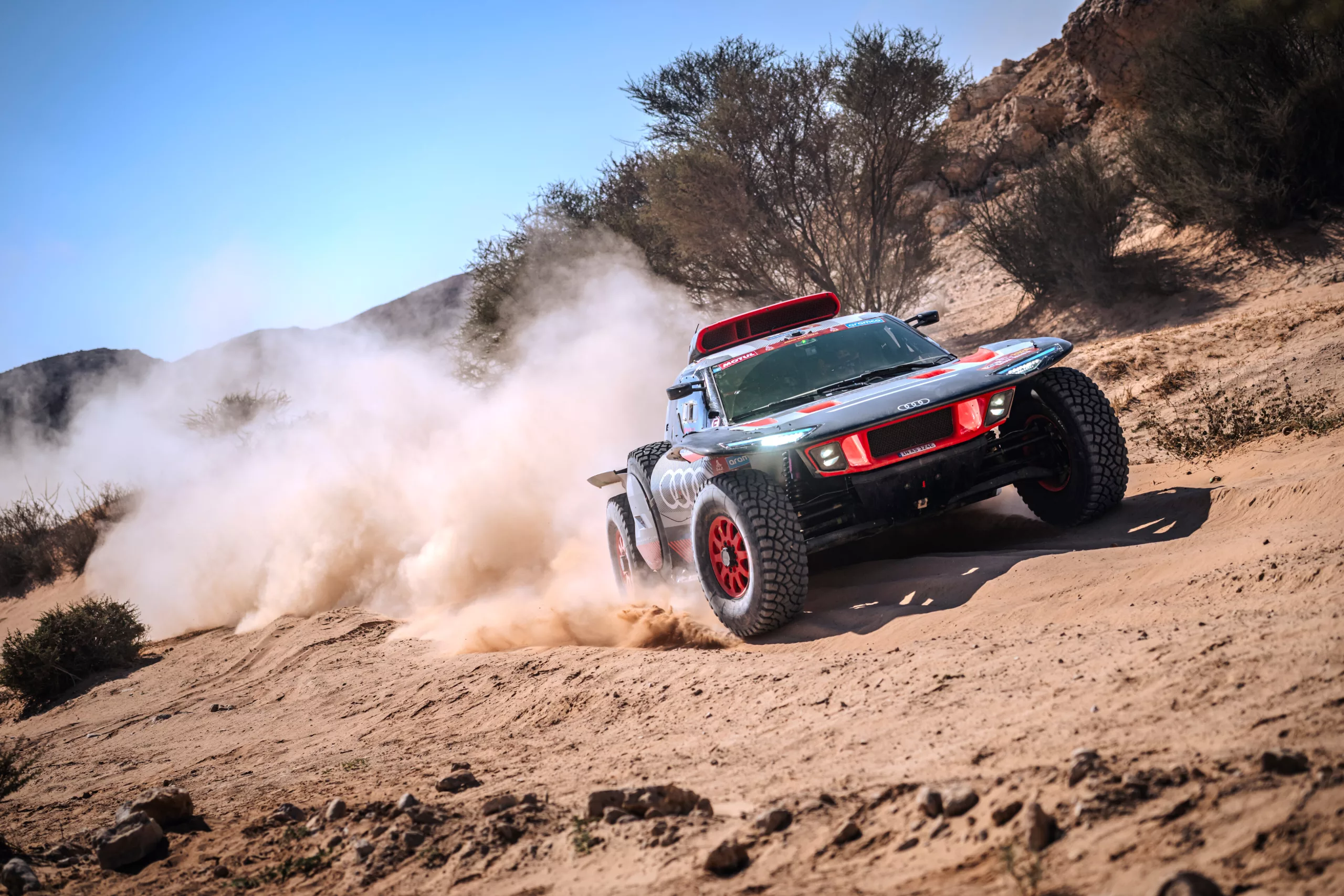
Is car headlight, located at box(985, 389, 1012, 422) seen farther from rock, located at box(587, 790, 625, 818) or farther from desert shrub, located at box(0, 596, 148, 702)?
desert shrub, located at box(0, 596, 148, 702)

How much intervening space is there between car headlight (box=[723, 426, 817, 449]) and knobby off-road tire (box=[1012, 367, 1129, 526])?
1692 mm

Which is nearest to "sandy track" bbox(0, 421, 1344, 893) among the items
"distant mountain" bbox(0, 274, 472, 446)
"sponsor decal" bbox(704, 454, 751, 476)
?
"sponsor decal" bbox(704, 454, 751, 476)

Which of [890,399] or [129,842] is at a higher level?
[890,399]

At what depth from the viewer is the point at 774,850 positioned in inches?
109

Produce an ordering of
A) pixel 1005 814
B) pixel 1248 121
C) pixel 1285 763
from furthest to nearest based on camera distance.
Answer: pixel 1248 121 → pixel 1005 814 → pixel 1285 763

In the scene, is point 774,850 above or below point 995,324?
below

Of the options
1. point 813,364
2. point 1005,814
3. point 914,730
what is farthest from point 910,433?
point 1005,814

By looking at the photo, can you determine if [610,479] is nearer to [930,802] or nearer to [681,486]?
[681,486]

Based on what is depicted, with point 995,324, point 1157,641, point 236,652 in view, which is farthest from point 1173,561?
point 995,324

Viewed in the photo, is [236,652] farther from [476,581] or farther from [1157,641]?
[1157,641]

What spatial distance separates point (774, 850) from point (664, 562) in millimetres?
4450

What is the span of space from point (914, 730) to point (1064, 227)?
16.9m

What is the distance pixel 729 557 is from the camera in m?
5.86

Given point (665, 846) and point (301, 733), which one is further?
point (301, 733)
